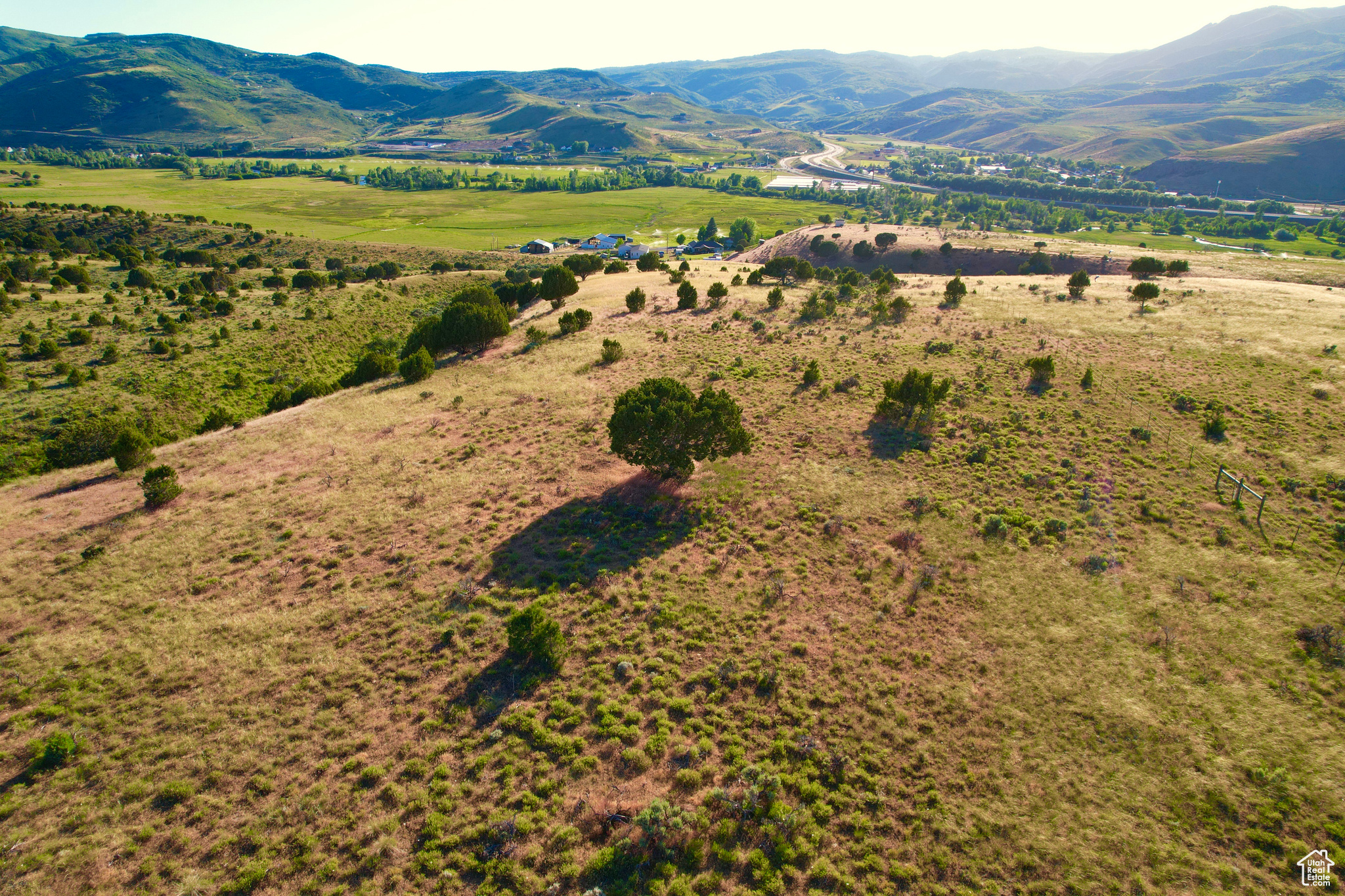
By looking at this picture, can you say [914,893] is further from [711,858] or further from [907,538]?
[907,538]

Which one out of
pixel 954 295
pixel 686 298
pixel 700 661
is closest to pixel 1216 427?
pixel 954 295

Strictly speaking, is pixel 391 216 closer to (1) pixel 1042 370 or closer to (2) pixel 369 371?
(2) pixel 369 371

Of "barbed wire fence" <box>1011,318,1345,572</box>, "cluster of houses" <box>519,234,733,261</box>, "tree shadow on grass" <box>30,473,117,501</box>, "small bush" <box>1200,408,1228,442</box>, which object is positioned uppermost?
"cluster of houses" <box>519,234,733,261</box>

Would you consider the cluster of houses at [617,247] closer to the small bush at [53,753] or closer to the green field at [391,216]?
the green field at [391,216]

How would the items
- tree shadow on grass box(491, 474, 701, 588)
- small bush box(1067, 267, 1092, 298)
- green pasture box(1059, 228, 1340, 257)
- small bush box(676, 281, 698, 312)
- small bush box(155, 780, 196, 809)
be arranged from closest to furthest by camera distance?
small bush box(155, 780, 196, 809) → tree shadow on grass box(491, 474, 701, 588) → small bush box(676, 281, 698, 312) → small bush box(1067, 267, 1092, 298) → green pasture box(1059, 228, 1340, 257)

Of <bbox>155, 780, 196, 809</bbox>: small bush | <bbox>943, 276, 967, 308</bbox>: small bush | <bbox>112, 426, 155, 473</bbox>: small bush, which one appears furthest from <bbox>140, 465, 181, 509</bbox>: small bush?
<bbox>943, 276, 967, 308</bbox>: small bush

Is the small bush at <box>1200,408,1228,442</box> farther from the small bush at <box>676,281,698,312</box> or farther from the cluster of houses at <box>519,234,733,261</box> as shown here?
the cluster of houses at <box>519,234,733,261</box>

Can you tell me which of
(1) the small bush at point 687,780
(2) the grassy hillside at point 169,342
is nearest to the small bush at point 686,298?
(2) the grassy hillside at point 169,342
